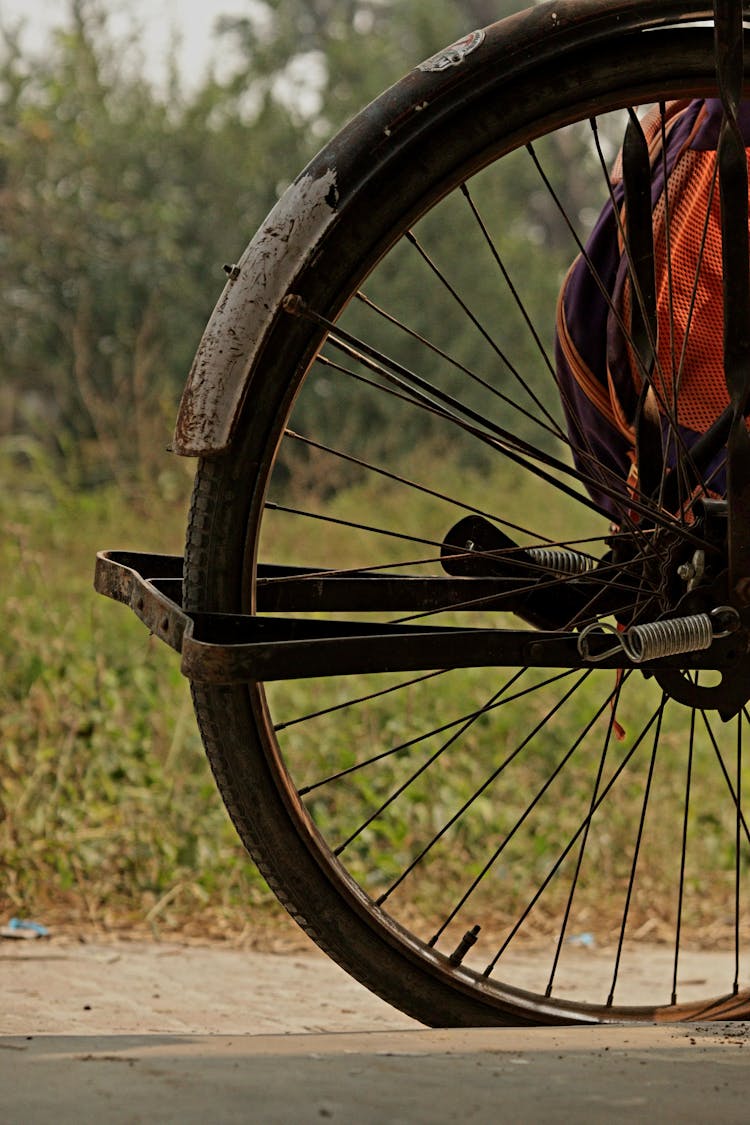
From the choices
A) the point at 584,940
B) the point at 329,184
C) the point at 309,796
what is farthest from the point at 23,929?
the point at 329,184

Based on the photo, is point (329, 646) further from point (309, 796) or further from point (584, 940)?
point (309, 796)

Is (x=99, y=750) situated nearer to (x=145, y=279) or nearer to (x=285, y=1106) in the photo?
(x=285, y=1106)

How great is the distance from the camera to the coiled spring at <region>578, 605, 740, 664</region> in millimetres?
1803

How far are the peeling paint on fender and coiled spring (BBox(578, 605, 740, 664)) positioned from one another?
52cm

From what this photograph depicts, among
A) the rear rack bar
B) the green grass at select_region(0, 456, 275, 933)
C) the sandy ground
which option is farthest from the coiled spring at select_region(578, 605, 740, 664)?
the green grass at select_region(0, 456, 275, 933)

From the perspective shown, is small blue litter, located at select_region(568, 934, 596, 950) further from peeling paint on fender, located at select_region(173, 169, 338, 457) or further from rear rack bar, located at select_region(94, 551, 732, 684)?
peeling paint on fender, located at select_region(173, 169, 338, 457)

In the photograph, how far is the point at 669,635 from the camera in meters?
1.82

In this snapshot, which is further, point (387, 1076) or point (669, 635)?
point (669, 635)

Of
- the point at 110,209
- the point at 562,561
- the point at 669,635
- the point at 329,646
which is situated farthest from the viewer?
the point at 110,209

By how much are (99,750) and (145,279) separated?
591 centimetres

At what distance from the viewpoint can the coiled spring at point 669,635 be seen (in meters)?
1.80

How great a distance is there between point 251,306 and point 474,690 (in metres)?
2.85

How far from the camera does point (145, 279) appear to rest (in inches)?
360

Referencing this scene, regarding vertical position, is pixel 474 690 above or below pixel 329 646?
above
